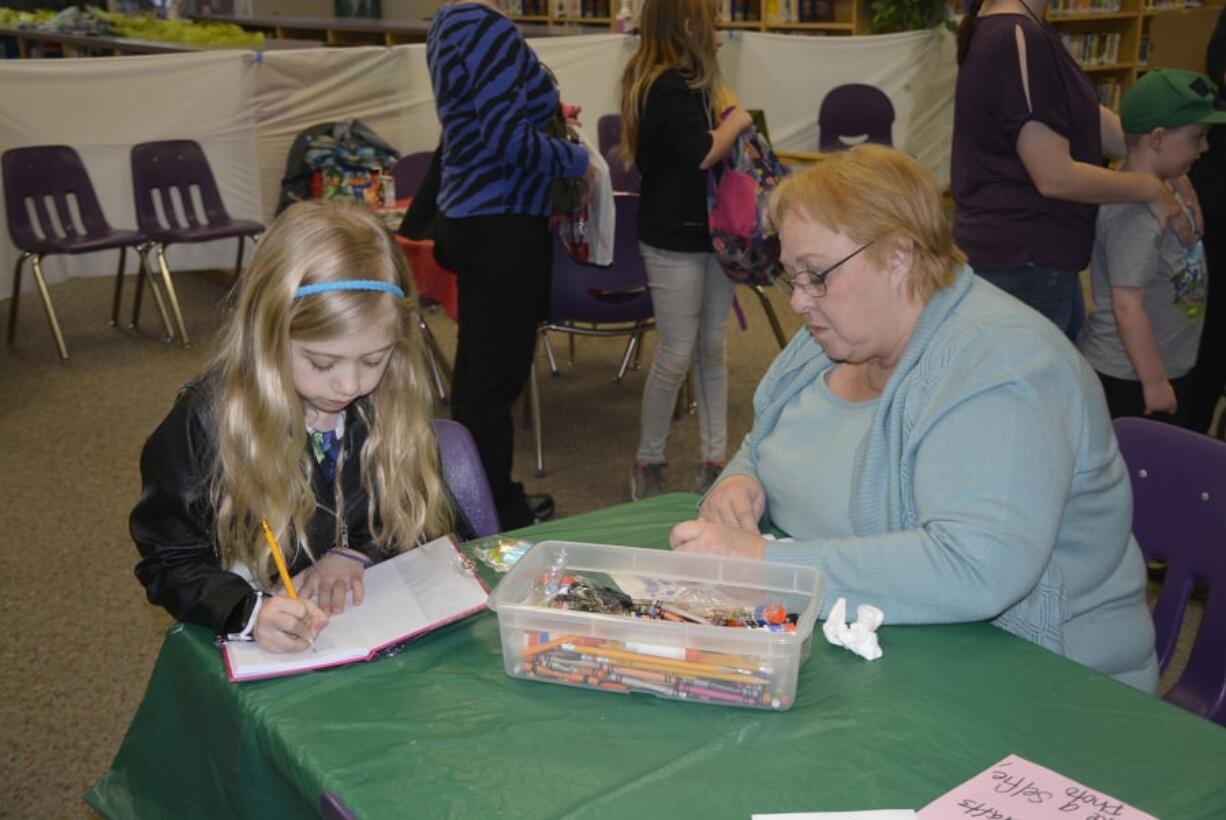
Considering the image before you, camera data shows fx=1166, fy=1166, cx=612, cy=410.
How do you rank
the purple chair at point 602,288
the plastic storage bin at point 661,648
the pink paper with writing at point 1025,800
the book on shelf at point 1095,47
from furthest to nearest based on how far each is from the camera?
1. the book on shelf at point 1095,47
2. the purple chair at point 602,288
3. the plastic storage bin at point 661,648
4. the pink paper with writing at point 1025,800

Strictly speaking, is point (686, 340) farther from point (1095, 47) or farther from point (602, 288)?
point (1095, 47)

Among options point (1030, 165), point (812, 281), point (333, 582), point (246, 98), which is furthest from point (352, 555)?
point (246, 98)

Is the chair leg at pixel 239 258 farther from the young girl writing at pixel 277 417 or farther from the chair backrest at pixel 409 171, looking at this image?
the young girl writing at pixel 277 417

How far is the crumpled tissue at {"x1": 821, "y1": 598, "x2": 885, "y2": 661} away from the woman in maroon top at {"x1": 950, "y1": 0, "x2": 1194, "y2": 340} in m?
1.47

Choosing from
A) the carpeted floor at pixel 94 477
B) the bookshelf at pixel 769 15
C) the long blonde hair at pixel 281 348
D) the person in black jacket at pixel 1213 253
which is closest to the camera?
the long blonde hair at pixel 281 348

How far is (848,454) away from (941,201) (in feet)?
1.11

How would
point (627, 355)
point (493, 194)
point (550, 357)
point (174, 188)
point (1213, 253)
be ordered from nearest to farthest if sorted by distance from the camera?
point (493, 194) < point (1213, 253) < point (627, 355) < point (550, 357) < point (174, 188)

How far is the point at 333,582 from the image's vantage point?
4.67 feet

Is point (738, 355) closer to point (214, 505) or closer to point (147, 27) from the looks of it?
point (214, 505)

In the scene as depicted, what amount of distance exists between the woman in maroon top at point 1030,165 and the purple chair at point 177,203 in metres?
3.55

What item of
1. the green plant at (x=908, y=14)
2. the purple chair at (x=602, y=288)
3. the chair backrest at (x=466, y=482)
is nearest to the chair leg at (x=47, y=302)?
the purple chair at (x=602, y=288)

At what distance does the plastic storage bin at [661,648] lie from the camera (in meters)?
1.15

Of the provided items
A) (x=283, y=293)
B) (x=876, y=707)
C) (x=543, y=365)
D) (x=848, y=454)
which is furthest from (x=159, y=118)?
(x=876, y=707)

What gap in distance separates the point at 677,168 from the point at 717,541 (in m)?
1.84
